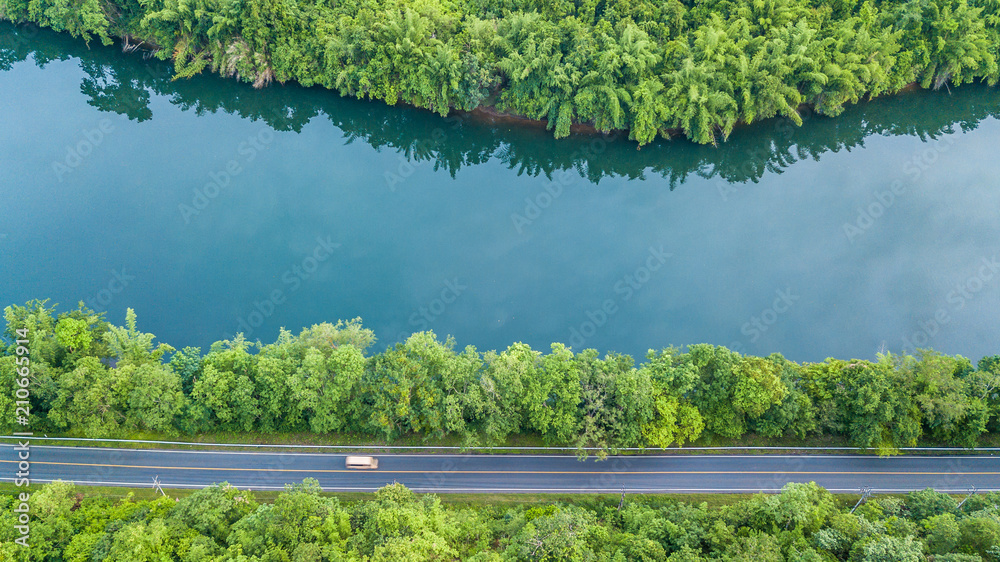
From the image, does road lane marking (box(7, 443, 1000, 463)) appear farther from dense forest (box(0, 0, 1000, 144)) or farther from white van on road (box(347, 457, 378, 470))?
dense forest (box(0, 0, 1000, 144))

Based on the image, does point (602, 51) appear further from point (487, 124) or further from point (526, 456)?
point (526, 456)

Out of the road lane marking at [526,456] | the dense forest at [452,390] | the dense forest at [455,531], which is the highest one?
the dense forest at [452,390]

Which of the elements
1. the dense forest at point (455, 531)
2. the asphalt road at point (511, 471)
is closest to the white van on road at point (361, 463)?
the asphalt road at point (511, 471)

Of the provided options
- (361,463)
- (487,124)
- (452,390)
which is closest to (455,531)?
(452,390)

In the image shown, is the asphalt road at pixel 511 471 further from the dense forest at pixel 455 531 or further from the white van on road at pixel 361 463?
the dense forest at pixel 455 531

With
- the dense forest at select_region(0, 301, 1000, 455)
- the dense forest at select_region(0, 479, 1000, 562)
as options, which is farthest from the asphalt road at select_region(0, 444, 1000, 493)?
the dense forest at select_region(0, 479, 1000, 562)

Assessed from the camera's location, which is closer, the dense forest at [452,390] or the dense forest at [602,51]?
the dense forest at [452,390]

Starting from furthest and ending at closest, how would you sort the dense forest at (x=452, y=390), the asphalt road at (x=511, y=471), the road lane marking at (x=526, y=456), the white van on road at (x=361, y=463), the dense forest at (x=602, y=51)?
1. the dense forest at (x=602, y=51)
2. the road lane marking at (x=526, y=456)
3. the white van on road at (x=361, y=463)
4. the asphalt road at (x=511, y=471)
5. the dense forest at (x=452, y=390)

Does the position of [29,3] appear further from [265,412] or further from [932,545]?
[932,545]
